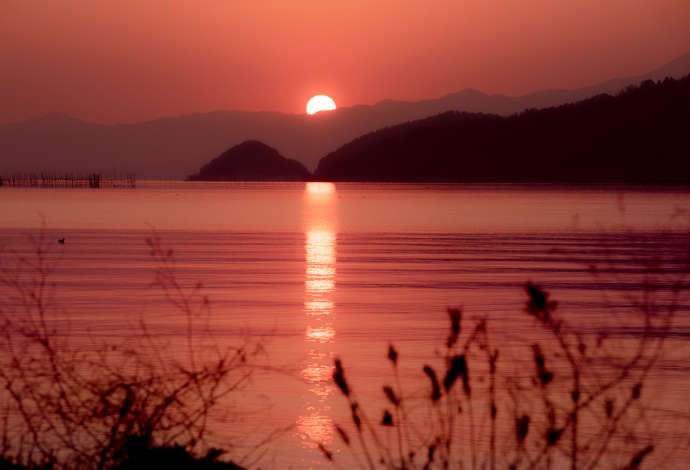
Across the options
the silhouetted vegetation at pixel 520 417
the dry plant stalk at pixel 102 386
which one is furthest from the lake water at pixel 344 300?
the dry plant stalk at pixel 102 386

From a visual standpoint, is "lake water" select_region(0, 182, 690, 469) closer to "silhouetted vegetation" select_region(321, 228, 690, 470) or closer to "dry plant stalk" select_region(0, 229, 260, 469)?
"silhouetted vegetation" select_region(321, 228, 690, 470)

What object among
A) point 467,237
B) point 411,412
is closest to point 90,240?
point 467,237

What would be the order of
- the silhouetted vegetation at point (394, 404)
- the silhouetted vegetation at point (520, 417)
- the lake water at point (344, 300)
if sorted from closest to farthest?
the silhouetted vegetation at point (394, 404) < the silhouetted vegetation at point (520, 417) < the lake water at point (344, 300)

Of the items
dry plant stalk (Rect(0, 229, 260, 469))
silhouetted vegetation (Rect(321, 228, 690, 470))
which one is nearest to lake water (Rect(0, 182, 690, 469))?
silhouetted vegetation (Rect(321, 228, 690, 470))

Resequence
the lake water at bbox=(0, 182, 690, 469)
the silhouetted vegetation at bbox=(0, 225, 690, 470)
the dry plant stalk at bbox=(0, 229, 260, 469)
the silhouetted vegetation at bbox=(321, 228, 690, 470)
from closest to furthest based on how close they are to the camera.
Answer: the silhouetted vegetation at bbox=(0, 225, 690, 470) < the silhouetted vegetation at bbox=(321, 228, 690, 470) < the dry plant stalk at bbox=(0, 229, 260, 469) < the lake water at bbox=(0, 182, 690, 469)

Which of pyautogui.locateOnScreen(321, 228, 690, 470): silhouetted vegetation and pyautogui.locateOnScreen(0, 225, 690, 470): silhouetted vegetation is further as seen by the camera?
pyautogui.locateOnScreen(321, 228, 690, 470): silhouetted vegetation

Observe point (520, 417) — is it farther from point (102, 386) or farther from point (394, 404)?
point (102, 386)

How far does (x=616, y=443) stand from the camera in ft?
27.7

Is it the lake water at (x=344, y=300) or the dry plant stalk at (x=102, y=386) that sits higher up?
the dry plant stalk at (x=102, y=386)

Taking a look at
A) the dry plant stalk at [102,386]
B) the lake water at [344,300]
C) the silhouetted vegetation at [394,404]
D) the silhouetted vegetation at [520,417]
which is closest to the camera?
the silhouetted vegetation at [394,404]

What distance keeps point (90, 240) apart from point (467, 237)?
14.0 metres

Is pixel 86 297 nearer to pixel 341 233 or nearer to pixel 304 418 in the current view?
pixel 304 418

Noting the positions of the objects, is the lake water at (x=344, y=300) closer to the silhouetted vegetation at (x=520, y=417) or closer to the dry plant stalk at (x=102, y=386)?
the silhouetted vegetation at (x=520, y=417)

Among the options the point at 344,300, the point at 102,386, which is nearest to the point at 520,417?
the point at 102,386
